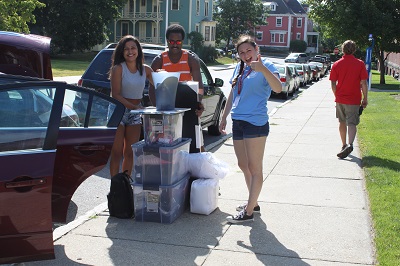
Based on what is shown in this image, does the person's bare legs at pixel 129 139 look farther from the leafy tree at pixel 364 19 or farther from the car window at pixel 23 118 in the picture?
the leafy tree at pixel 364 19

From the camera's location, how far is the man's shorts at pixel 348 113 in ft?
29.7

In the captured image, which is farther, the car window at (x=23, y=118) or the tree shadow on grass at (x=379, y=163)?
the tree shadow on grass at (x=379, y=163)

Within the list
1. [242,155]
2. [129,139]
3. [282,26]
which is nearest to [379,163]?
[242,155]

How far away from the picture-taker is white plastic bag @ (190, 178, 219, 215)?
579 cm

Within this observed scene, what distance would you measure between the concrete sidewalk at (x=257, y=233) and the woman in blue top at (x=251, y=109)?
0.43 m

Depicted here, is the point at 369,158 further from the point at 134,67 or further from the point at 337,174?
the point at 134,67

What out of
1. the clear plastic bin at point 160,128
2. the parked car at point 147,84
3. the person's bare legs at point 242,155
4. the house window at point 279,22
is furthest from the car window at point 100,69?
the house window at point 279,22

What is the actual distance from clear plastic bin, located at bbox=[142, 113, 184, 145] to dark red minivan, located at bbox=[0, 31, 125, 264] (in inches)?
28.7

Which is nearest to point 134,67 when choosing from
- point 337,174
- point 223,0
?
point 337,174

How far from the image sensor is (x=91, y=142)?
4.56 m

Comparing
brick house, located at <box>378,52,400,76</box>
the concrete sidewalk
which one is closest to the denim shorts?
the concrete sidewalk

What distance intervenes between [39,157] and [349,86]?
6.35m

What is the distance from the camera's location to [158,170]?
5547 millimetres

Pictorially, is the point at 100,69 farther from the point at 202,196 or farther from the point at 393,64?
the point at 393,64
